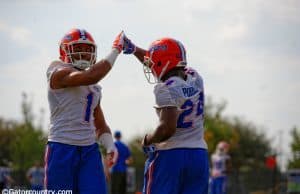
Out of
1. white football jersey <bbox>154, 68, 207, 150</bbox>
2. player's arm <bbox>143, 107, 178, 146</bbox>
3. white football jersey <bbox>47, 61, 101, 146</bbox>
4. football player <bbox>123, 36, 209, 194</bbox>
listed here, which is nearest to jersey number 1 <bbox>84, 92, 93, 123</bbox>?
white football jersey <bbox>47, 61, 101, 146</bbox>

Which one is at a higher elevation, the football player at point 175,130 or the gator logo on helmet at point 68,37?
the gator logo on helmet at point 68,37

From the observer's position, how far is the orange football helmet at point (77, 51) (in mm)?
8062

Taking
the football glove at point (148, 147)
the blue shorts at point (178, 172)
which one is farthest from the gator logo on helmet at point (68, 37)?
the blue shorts at point (178, 172)

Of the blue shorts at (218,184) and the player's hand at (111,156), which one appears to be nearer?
the player's hand at (111,156)

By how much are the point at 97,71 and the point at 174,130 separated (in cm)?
97

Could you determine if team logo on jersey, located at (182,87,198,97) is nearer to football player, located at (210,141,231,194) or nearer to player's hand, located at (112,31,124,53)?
player's hand, located at (112,31,124,53)

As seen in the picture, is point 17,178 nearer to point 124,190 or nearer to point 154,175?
point 124,190

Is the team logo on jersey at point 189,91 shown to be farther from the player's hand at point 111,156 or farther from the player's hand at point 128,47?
the player's hand at point 111,156

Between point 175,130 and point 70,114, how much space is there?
4.00 ft

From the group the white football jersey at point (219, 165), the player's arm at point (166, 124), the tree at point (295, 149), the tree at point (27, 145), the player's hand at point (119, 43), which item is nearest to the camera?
the player's arm at point (166, 124)

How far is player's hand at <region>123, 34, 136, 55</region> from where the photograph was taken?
332 inches

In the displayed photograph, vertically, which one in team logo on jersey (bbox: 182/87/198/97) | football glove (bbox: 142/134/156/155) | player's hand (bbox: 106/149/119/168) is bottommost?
player's hand (bbox: 106/149/119/168)

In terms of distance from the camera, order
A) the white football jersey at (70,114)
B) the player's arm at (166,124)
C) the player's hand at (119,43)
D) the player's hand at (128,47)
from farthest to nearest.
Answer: the player's hand at (128,47)
the white football jersey at (70,114)
the player's hand at (119,43)
the player's arm at (166,124)

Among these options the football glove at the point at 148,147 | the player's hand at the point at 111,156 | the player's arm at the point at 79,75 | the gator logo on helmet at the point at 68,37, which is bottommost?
the player's hand at the point at 111,156
